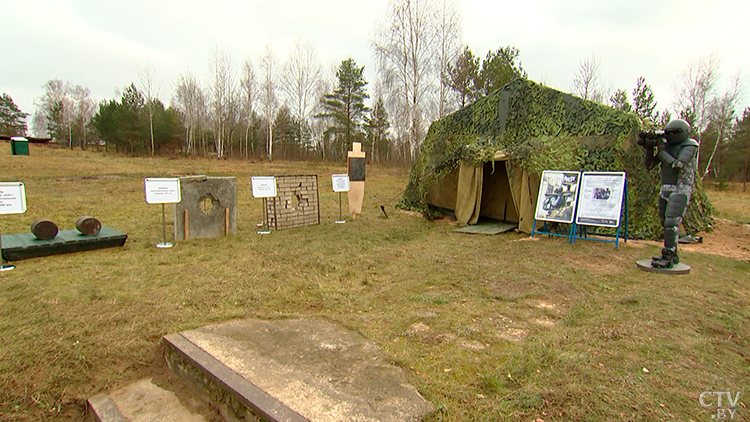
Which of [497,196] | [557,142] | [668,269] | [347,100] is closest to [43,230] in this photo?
[668,269]

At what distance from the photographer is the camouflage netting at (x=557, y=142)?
767 centimetres

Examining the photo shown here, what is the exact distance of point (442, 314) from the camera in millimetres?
3912

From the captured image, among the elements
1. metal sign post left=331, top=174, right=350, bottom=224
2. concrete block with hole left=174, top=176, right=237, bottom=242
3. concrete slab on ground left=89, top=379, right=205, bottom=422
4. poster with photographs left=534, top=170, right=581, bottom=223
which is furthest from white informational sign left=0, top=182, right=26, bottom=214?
poster with photographs left=534, top=170, right=581, bottom=223

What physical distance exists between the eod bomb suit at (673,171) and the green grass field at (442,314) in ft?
1.76

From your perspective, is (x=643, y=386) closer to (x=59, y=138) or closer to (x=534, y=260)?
(x=534, y=260)

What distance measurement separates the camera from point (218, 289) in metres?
4.75

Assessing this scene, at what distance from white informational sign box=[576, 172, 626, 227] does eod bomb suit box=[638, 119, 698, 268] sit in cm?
137

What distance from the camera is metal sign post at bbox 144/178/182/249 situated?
6622mm

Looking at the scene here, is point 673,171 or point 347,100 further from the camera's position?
point 347,100

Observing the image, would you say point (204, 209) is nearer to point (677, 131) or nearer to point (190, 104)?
point (677, 131)

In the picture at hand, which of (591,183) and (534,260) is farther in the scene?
(591,183)

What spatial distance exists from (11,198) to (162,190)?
1955mm

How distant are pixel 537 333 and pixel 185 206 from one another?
6392mm

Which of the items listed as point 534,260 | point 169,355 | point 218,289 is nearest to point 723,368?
point 534,260
